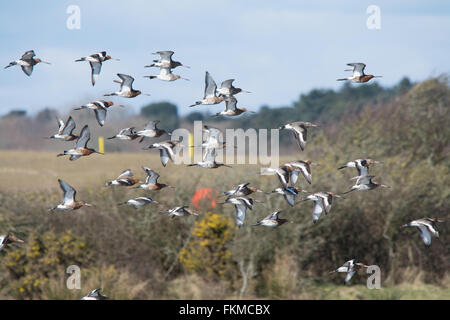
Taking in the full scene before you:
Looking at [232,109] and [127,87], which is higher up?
[127,87]

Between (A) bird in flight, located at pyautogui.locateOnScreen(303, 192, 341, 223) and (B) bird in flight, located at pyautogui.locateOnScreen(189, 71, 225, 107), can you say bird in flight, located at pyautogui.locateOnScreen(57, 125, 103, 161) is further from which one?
(A) bird in flight, located at pyautogui.locateOnScreen(303, 192, 341, 223)

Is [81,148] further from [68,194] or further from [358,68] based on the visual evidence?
[358,68]

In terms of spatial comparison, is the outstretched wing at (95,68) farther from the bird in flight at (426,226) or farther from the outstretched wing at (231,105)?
the bird in flight at (426,226)

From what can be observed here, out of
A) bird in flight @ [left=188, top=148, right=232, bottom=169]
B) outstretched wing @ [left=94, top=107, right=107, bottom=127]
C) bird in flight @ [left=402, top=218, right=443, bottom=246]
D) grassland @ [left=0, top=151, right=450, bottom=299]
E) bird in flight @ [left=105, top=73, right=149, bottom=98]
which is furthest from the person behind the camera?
grassland @ [left=0, top=151, right=450, bottom=299]

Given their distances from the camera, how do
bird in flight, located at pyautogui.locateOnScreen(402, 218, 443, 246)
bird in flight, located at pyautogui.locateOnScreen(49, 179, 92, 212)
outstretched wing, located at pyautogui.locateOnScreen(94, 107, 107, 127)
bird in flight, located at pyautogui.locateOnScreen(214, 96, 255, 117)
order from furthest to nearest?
bird in flight, located at pyautogui.locateOnScreen(214, 96, 255, 117) → outstretched wing, located at pyautogui.locateOnScreen(94, 107, 107, 127) → bird in flight, located at pyautogui.locateOnScreen(49, 179, 92, 212) → bird in flight, located at pyautogui.locateOnScreen(402, 218, 443, 246)

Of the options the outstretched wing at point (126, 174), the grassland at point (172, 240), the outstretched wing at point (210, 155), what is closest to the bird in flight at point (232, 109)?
the outstretched wing at point (210, 155)

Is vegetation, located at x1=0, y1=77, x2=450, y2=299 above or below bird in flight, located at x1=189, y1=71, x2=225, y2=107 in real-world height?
below

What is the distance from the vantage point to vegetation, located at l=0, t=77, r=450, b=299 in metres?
23.9

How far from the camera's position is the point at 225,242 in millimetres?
25031

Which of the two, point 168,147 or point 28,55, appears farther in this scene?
point 28,55

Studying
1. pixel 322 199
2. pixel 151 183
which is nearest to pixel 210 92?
pixel 151 183

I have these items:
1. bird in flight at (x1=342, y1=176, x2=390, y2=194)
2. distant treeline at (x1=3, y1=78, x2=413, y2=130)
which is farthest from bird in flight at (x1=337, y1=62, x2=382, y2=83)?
distant treeline at (x1=3, y1=78, x2=413, y2=130)

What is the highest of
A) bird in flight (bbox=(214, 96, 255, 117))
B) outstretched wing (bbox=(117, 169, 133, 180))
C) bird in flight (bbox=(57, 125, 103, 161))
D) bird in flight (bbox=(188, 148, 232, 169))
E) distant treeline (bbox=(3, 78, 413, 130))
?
bird in flight (bbox=(214, 96, 255, 117))

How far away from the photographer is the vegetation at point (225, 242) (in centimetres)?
2388
